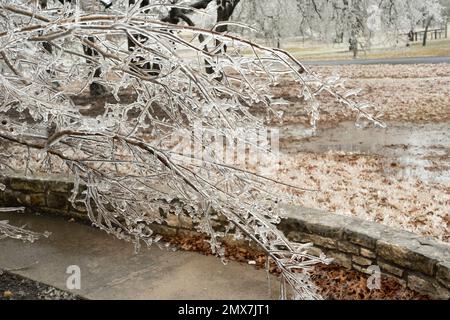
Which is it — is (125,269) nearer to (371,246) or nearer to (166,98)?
(166,98)

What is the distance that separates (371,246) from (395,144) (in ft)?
23.1

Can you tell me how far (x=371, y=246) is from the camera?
446 centimetres

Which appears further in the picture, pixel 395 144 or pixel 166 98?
pixel 395 144

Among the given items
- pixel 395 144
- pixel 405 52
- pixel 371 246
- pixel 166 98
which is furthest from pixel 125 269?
pixel 405 52

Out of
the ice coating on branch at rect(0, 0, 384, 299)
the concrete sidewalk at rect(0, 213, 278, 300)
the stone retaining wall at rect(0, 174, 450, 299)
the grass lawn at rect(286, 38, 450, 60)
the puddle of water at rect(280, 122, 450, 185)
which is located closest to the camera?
the ice coating on branch at rect(0, 0, 384, 299)

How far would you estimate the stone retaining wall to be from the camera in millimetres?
4016

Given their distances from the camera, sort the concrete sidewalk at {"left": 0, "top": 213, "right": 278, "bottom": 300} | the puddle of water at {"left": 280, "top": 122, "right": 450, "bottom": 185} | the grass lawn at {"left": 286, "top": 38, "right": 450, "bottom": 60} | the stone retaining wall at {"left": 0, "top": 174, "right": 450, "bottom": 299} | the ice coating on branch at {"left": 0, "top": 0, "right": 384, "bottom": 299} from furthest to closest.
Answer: the grass lawn at {"left": 286, "top": 38, "right": 450, "bottom": 60}, the puddle of water at {"left": 280, "top": 122, "right": 450, "bottom": 185}, the concrete sidewalk at {"left": 0, "top": 213, "right": 278, "bottom": 300}, the stone retaining wall at {"left": 0, "top": 174, "right": 450, "bottom": 299}, the ice coating on branch at {"left": 0, "top": 0, "right": 384, "bottom": 299}

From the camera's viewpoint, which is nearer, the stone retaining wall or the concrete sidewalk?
the stone retaining wall

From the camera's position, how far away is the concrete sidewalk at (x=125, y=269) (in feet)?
15.1

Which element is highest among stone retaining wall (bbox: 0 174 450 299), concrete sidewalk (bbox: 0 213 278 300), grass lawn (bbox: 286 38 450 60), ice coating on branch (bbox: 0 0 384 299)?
grass lawn (bbox: 286 38 450 60)

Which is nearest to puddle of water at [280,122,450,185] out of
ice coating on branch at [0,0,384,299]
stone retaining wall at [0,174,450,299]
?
stone retaining wall at [0,174,450,299]

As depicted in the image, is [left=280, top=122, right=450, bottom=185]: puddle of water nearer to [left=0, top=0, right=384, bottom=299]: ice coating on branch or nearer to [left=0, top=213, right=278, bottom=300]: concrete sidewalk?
[left=0, top=213, right=278, bottom=300]: concrete sidewalk

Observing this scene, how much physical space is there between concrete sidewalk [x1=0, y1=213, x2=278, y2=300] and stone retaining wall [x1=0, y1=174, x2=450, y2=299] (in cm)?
A: 56
